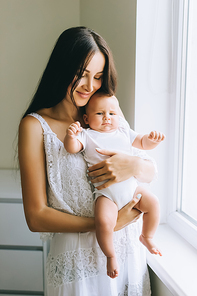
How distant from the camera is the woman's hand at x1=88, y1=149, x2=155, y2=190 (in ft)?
3.82

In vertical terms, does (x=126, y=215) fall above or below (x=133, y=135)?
below

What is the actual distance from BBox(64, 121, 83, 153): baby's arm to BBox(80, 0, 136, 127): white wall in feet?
1.67

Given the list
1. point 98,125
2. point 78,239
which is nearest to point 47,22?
point 98,125

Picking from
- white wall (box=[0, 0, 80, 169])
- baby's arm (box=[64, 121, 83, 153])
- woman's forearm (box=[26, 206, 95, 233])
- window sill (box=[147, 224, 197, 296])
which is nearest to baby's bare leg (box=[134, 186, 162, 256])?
window sill (box=[147, 224, 197, 296])

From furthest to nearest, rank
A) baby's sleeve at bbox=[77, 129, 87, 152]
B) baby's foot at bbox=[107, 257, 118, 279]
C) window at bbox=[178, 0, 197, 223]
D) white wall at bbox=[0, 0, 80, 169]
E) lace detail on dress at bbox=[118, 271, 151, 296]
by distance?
white wall at bbox=[0, 0, 80, 169], window at bbox=[178, 0, 197, 223], lace detail on dress at bbox=[118, 271, 151, 296], baby's sleeve at bbox=[77, 129, 87, 152], baby's foot at bbox=[107, 257, 118, 279]

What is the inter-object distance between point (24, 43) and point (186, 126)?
1710 mm

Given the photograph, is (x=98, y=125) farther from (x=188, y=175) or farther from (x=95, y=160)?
(x=188, y=175)

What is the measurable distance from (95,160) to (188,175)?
0.58 m

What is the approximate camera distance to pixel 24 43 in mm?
2578

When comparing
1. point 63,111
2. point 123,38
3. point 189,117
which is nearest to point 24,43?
point 123,38

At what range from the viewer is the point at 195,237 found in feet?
4.62

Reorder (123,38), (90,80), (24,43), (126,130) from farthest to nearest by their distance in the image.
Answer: (24,43), (123,38), (126,130), (90,80)

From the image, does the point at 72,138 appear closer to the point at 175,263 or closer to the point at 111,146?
the point at 111,146

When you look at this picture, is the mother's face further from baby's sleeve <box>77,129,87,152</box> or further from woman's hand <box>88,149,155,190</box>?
woman's hand <box>88,149,155,190</box>
